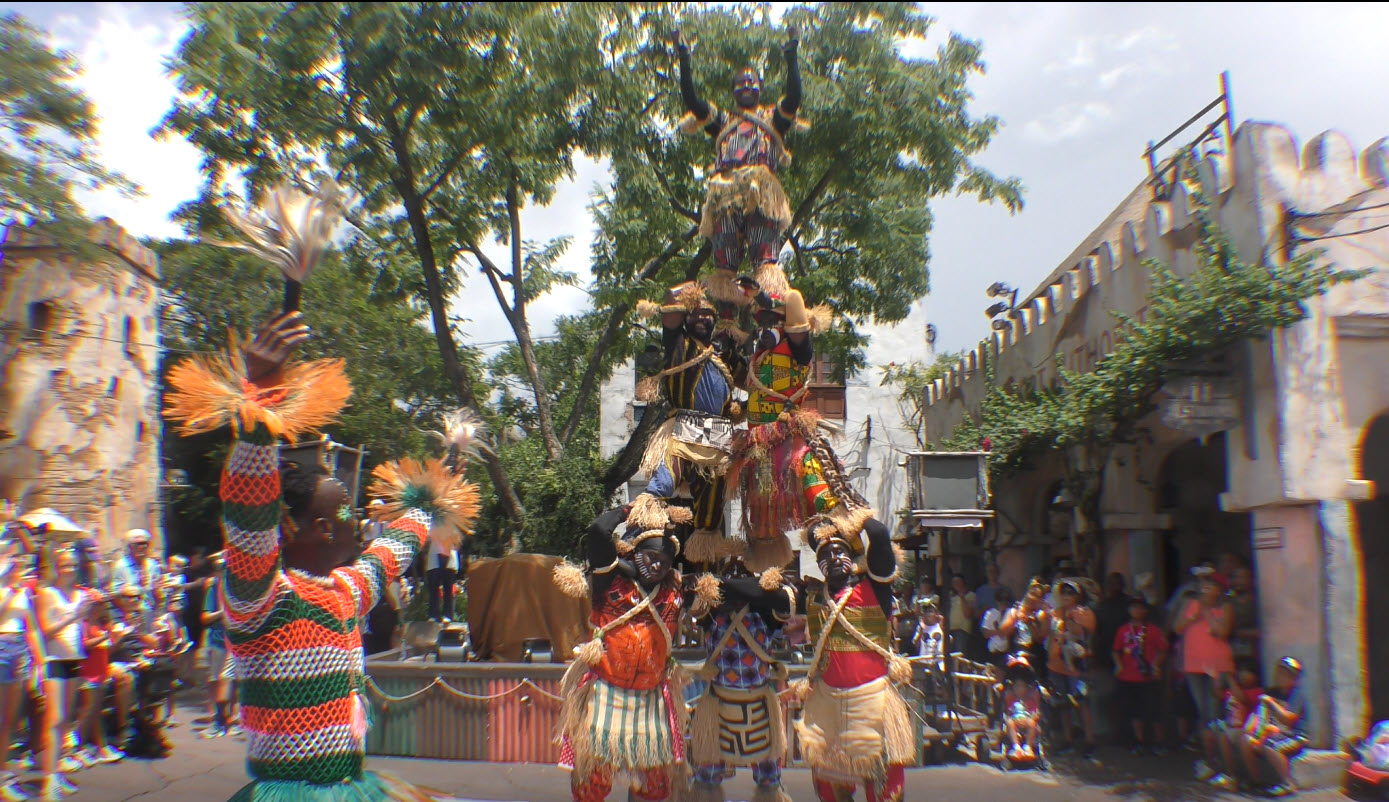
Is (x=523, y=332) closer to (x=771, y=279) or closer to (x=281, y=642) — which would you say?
(x=771, y=279)

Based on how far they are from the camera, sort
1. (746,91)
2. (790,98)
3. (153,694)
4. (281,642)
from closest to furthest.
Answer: (281,642), (790,98), (746,91), (153,694)

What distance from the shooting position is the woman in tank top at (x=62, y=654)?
663 cm

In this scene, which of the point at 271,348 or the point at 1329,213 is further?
the point at 1329,213

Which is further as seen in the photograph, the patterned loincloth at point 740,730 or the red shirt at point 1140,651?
the red shirt at point 1140,651

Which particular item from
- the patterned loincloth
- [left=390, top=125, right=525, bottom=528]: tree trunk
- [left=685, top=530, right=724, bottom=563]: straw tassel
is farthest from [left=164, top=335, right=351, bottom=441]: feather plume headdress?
[left=390, top=125, right=525, bottom=528]: tree trunk

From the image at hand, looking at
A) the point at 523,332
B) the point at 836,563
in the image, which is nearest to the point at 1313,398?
the point at 836,563

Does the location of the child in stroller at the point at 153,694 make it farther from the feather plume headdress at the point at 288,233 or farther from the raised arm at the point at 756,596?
the feather plume headdress at the point at 288,233

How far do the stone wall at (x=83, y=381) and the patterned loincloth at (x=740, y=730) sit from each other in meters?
4.37

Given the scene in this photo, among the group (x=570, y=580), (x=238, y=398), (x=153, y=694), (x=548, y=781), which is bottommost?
(x=548, y=781)

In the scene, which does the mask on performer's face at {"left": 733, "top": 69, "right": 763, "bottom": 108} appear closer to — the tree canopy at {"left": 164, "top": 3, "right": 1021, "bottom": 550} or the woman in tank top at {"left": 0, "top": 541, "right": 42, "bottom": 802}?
the tree canopy at {"left": 164, "top": 3, "right": 1021, "bottom": 550}

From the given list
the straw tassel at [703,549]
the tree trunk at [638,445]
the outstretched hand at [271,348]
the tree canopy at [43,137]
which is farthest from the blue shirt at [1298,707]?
the tree canopy at [43,137]

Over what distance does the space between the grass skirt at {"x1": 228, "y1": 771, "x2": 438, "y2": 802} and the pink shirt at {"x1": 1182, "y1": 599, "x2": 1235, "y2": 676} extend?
6537 millimetres

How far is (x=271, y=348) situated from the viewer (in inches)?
132

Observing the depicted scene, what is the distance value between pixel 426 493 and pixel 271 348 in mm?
1099
